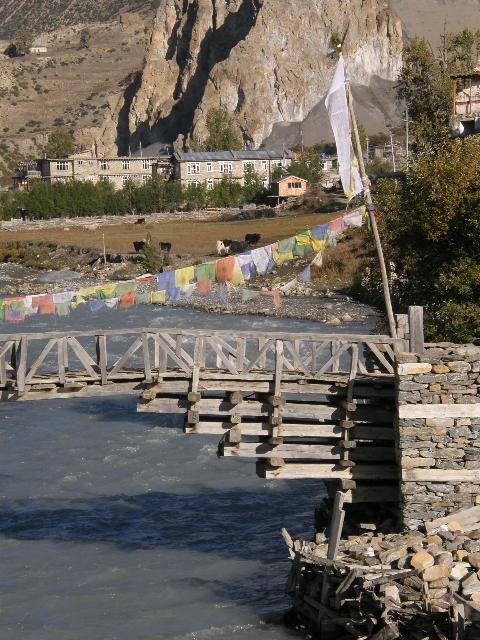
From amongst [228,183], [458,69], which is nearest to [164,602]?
[458,69]

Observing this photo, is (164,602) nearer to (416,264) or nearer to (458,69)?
(416,264)

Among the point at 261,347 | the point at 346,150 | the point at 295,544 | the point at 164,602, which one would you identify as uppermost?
the point at 346,150

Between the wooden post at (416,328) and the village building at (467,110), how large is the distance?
37271mm

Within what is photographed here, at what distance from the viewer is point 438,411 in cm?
1878

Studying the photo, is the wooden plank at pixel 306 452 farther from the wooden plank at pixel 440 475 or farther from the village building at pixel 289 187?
the village building at pixel 289 187

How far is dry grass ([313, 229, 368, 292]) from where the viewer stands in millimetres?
62094

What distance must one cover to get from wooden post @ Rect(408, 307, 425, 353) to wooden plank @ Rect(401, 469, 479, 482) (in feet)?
6.35

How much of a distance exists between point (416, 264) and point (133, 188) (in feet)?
317

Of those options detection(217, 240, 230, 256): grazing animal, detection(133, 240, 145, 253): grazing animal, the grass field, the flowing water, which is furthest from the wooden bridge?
detection(133, 240, 145, 253): grazing animal

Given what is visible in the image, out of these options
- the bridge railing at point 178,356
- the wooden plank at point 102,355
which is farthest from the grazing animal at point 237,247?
the wooden plank at point 102,355

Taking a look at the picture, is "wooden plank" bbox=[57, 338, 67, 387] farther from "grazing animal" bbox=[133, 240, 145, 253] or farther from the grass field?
"grazing animal" bbox=[133, 240, 145, 253]

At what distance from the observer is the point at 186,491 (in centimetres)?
2664

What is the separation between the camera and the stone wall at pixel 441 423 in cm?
1873

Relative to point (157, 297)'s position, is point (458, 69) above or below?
above
